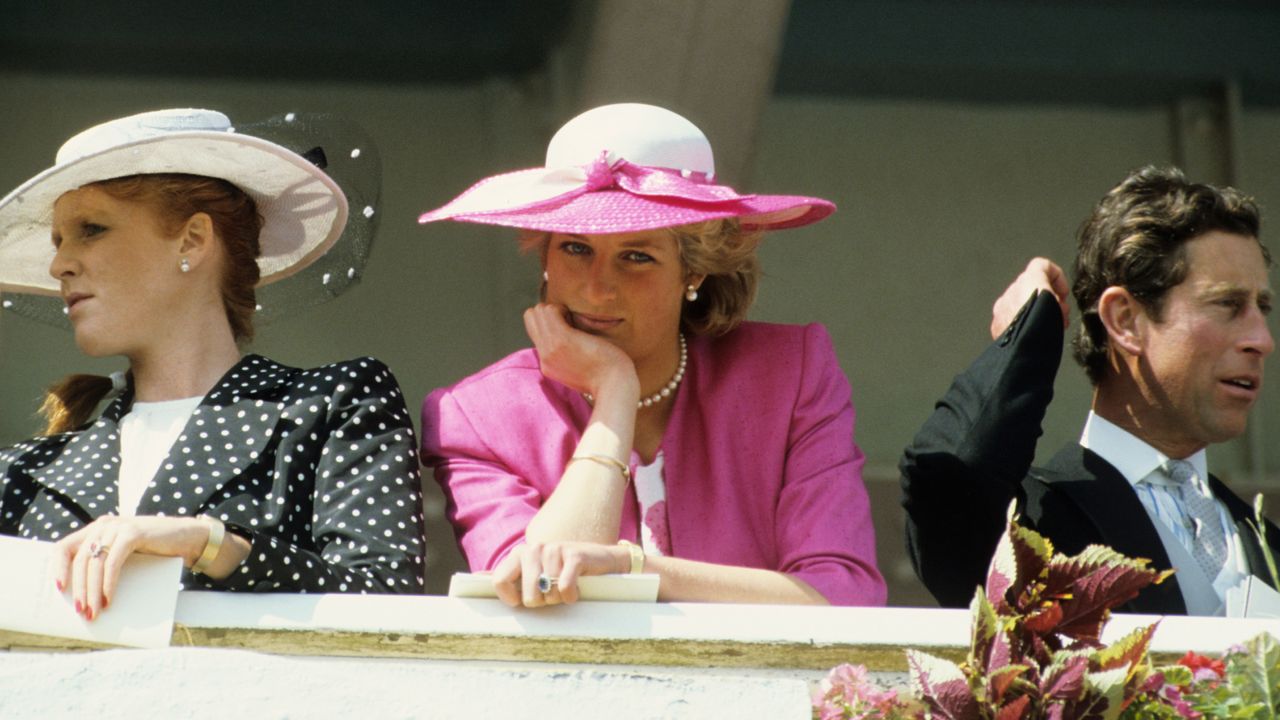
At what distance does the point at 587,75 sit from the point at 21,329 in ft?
8.72

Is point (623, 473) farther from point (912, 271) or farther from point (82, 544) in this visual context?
point (912, 271)

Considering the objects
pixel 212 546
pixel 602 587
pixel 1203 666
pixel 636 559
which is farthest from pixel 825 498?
pixel 212 546

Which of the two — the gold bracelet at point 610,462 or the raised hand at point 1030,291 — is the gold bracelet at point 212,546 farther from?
the raised hand at point 1030,291

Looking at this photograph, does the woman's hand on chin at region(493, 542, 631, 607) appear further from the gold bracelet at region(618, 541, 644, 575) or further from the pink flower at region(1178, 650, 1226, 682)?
the pink flower at region(1178, 650, 1226, 682)

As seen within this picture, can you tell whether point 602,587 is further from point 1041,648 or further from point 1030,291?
point 1030,291

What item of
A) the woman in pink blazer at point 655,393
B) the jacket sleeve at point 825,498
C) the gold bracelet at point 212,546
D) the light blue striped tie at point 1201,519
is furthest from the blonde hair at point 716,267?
the gold bracelet at point 212,546

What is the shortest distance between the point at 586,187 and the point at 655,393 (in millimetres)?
362

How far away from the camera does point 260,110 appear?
24.1 feet

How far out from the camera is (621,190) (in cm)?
306

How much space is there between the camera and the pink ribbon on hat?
3033 mm

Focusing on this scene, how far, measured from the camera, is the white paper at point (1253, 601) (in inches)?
113

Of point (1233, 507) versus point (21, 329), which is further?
point (21, 329)

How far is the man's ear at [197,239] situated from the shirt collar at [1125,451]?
5.02 ft

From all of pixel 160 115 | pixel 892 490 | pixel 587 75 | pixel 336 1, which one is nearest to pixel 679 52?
pixel 587 75
